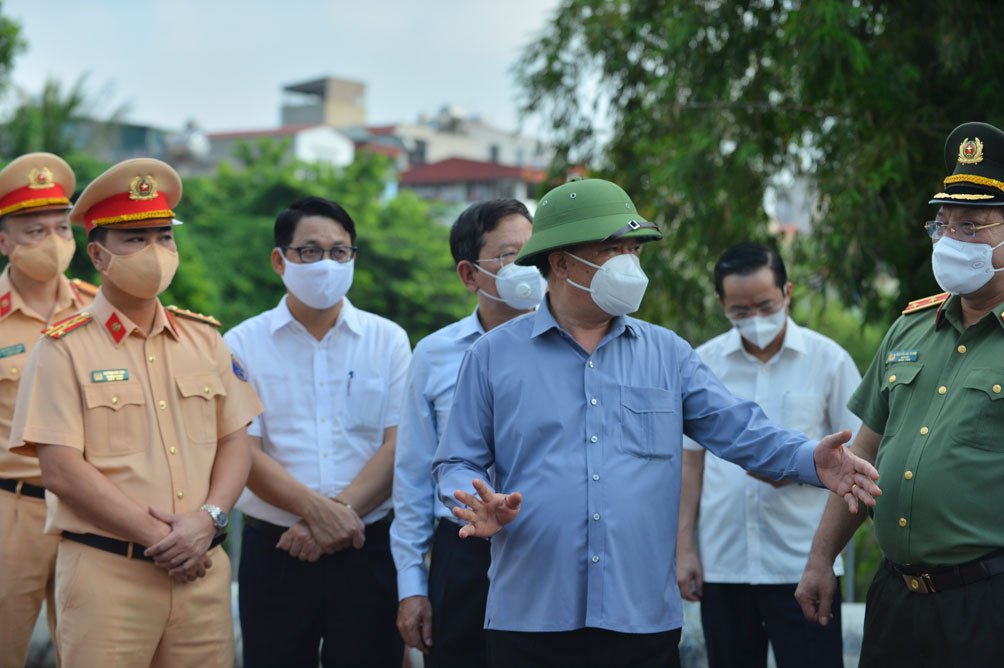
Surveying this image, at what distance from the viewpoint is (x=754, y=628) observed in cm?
381

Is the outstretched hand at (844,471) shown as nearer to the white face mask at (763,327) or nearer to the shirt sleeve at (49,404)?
the white face mask at (763,327)

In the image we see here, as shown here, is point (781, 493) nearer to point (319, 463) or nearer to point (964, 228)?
point (964, 228)

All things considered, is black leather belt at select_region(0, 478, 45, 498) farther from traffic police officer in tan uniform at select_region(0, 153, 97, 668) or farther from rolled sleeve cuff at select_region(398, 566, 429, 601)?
rolled sleeve cuff at select_region(398, 566, 429, 601)

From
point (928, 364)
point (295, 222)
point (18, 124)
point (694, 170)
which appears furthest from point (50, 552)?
point (18, 124)

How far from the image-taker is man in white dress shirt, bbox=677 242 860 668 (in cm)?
373

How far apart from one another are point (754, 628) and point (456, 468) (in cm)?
168

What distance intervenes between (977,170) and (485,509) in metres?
1.79

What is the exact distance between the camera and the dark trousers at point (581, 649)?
264 centimetres

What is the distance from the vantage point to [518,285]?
3504mm

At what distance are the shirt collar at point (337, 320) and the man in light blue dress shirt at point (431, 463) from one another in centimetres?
51

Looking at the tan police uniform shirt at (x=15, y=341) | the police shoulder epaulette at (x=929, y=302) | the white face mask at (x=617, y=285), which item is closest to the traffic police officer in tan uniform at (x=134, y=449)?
the tan police uniform shirt at (x=15, y=341)

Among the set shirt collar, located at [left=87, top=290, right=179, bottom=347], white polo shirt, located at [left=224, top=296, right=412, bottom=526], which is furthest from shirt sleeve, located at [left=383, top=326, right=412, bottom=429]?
shirt collar, located at [left=87, top=290, right=179, bottom=347]

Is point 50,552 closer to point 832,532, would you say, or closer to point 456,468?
point 456,468

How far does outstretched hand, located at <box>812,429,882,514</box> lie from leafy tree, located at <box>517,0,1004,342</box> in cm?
357
